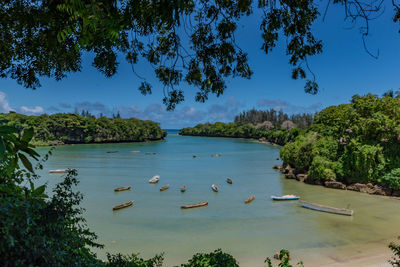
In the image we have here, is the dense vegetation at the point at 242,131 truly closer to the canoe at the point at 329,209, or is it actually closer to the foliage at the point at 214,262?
the canoe at the point at 329,209

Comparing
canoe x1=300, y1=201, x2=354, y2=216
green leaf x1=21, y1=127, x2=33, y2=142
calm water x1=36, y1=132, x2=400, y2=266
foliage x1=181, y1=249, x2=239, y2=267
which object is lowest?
calm water x1=36, y1=132, x2=400, y2=266

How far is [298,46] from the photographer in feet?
11.9

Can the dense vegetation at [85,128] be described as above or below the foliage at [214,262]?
above

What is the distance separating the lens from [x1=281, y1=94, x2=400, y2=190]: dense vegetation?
17.4 meters

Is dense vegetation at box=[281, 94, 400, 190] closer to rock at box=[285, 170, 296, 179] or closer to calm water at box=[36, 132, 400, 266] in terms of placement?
calm water at box=[36, 132, 400, 266]

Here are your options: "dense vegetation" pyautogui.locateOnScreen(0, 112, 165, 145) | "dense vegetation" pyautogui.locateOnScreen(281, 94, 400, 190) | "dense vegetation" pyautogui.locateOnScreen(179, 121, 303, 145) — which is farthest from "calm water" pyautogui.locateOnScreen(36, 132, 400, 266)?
"dense vegetation" pyautogui.locateOnScreen(179, 121, 303, 145)

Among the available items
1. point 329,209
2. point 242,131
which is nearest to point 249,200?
point 329,209

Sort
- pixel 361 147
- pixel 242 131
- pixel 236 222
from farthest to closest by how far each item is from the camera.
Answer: pixel 242 131, pixel 361 147, pixel 236 222

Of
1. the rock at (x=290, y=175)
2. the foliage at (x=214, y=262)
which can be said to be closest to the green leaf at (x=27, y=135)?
the foliage at (x=214, y=262)

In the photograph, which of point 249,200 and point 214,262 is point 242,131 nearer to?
point 249,200

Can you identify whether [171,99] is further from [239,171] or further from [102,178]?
[239,171]

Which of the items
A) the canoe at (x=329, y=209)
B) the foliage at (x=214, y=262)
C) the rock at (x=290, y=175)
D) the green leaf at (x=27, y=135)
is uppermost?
the green leaf at (x=27, y=135)

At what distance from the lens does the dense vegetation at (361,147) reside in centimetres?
1739

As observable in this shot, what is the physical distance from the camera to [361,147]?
18.5m
